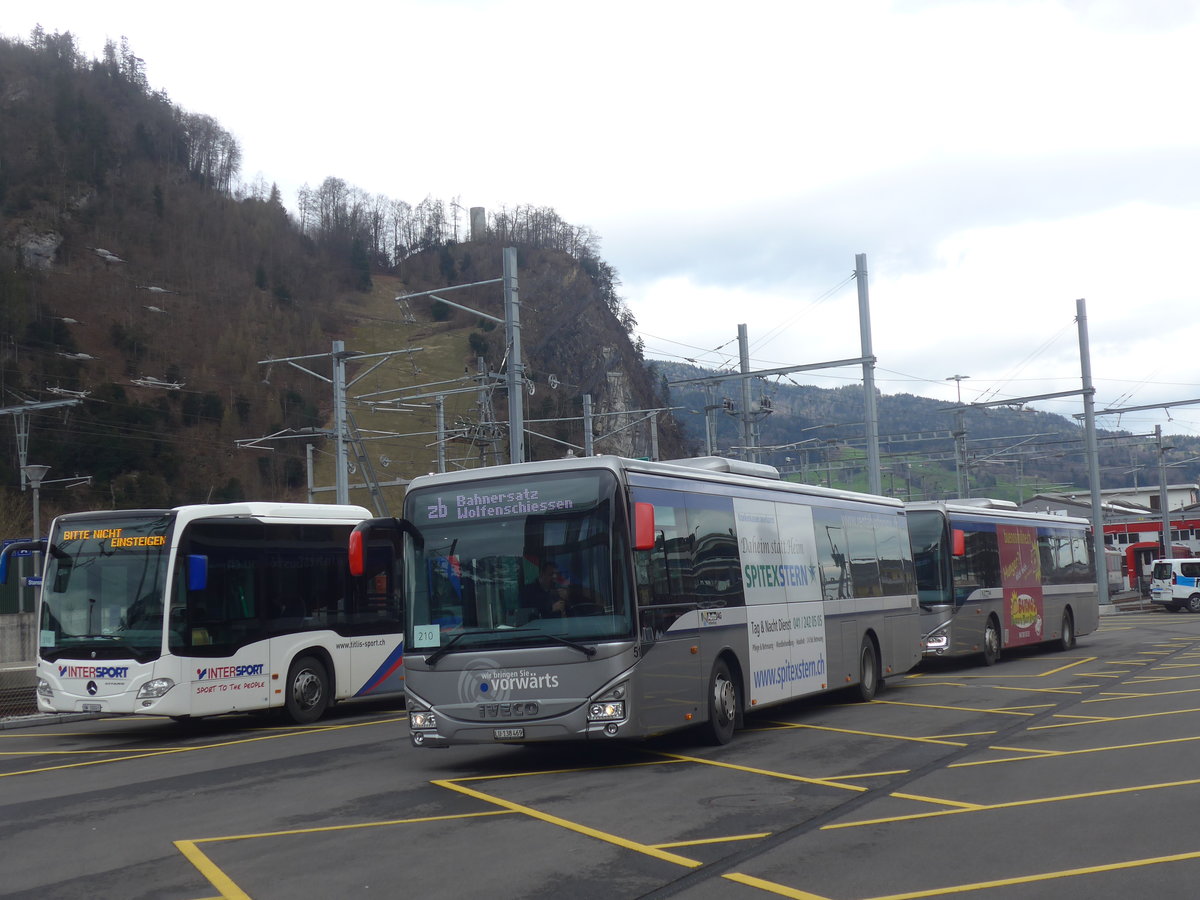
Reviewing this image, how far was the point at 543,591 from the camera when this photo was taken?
11.5 metres

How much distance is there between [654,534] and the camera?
38.4 ft

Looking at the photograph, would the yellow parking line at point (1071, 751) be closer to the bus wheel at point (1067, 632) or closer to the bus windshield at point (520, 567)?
the bus windshield at point (520, 567)

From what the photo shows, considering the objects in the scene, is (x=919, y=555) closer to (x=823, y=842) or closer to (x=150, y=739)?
(x=150, y=739)

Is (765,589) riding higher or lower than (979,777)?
higher

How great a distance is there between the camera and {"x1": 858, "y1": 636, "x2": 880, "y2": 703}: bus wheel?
57.3ft

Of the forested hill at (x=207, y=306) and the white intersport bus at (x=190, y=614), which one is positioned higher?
the forested hill at (x=207, y=306)

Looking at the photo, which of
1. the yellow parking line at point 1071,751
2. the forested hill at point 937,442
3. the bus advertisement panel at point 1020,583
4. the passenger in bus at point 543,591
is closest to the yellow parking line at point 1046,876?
the yellow parking line at point 1071,751

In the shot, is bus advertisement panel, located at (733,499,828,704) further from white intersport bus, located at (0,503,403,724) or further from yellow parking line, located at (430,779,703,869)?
white intersport bus, located at (0,503,403,724)

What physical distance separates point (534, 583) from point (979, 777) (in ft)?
13.4

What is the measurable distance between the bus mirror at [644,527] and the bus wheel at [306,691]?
779 cm

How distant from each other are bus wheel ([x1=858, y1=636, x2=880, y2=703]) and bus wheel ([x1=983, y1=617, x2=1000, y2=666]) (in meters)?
6.77

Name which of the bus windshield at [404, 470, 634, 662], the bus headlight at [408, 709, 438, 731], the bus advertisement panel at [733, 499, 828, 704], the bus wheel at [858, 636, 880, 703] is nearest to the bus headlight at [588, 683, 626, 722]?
the bus windshield at [404, 470, 634, 662]

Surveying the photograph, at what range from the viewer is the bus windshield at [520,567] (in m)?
11.5

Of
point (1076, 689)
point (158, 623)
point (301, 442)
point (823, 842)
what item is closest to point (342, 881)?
point (823, 842)
